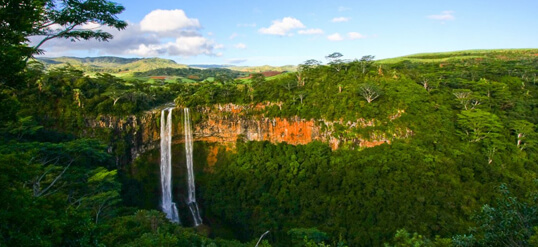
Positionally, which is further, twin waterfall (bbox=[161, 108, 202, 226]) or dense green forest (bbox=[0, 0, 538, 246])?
twin waterfall (bbox=[161, 108, 202, 226])

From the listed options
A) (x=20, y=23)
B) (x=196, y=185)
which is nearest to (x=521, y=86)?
(x=196, y=185)

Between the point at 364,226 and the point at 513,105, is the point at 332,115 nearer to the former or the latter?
the point at 364,226

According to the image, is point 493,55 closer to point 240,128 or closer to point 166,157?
point 240,128

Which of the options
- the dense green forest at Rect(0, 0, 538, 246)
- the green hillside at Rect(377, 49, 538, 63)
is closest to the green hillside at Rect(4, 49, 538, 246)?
the dense green forest at Rect(0, 0, 538, 246)

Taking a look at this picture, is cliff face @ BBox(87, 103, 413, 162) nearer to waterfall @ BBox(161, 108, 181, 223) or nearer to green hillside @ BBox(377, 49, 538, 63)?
waterfall @ BBox(161, 108, 181, 223)

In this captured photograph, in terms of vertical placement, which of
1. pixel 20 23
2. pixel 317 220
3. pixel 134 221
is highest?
pixel 20 23

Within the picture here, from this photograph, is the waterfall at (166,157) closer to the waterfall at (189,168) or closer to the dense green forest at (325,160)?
the waterfall at (189,168)

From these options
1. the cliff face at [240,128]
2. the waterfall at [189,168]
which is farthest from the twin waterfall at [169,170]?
the cliff face at [240,128]

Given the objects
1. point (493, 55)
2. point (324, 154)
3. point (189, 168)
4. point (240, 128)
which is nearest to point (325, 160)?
point (324, 154)
